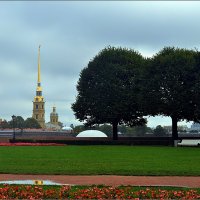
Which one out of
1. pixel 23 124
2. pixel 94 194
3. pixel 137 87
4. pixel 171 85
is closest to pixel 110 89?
pixel 137 87

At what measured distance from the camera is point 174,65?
55156 millimetres

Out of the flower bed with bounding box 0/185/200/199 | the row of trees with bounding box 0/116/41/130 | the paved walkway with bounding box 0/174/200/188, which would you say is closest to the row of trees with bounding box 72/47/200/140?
the paved walkway with bounding box 0/174/200/188

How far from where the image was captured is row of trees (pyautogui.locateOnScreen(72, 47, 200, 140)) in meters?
53.5

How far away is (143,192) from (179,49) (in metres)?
47.2

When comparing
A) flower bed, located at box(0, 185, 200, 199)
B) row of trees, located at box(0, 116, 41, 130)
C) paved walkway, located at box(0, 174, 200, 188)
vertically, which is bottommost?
paved walkway, located at box(0, 174, 200, 188)

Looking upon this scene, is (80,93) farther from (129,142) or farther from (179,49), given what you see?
(179,49)

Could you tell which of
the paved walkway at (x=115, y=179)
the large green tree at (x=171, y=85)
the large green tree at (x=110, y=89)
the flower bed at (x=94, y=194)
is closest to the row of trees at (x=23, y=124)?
the large green tree at (x=110, y=89)

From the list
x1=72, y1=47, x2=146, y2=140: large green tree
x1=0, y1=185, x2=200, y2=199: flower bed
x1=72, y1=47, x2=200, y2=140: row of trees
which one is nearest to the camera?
x1=0, y1=185, x2=200, y2=199: flower bed

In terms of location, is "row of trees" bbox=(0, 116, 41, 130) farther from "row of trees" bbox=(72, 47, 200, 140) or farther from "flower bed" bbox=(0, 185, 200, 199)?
"flower bed" bbox=(0, 185, 200, 199)

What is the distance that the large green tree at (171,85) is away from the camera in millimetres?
53062

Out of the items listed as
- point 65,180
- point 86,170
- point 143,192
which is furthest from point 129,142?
point 143,192

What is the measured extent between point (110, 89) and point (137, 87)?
3.73m

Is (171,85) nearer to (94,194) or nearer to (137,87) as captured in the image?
(137,87)

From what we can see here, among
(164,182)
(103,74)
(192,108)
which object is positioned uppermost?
(103,74)
